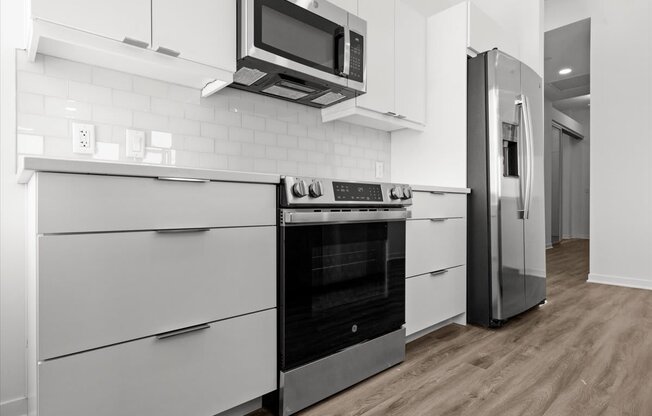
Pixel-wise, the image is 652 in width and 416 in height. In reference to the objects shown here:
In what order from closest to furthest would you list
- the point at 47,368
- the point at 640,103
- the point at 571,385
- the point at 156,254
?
1. the point at 47,368
2. the point at 156,254
3. the point at 571,385
4. the point at 640,103

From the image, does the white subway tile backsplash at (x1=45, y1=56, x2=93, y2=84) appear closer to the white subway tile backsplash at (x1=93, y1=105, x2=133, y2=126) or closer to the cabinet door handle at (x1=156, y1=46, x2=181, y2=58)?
the white subway tile backsplash at (x1=93, y1=105, x2=133, y2=126)

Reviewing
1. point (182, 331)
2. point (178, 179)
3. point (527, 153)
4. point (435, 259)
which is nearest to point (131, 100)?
point (178, 179)

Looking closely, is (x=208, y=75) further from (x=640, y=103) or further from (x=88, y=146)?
(x=640, y=103)

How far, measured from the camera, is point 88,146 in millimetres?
1579

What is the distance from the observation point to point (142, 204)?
114 cm

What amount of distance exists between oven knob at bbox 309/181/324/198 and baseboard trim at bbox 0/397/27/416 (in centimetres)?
137

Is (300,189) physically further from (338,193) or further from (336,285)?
(336,285)

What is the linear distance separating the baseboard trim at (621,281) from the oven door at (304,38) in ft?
12.1

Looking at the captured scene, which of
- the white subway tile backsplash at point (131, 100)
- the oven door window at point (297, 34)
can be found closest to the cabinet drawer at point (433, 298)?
the oven door window at point (297, 34)

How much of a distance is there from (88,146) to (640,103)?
4908 mm

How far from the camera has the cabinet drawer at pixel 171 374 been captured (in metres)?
1.02

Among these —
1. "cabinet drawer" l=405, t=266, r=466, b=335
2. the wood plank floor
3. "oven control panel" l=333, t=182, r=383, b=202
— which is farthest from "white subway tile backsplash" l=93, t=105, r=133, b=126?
"cabinet drawer" l=405, t=266, r=466, b=335

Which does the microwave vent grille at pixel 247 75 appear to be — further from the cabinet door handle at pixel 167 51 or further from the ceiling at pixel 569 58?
the ceiling at pixel 569 58

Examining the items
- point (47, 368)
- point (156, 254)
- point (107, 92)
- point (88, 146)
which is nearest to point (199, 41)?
point (107, 92)
